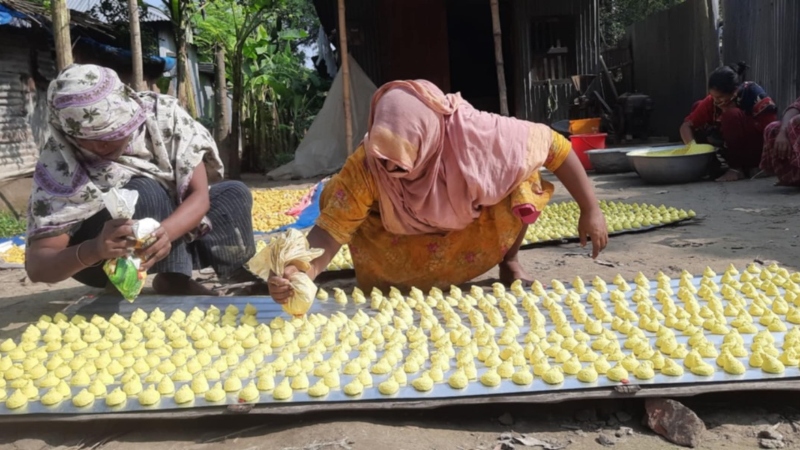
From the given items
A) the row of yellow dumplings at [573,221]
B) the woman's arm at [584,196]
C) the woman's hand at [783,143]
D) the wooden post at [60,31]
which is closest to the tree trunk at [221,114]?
the wooden post at [60,31]

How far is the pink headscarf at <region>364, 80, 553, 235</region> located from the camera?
2408mm

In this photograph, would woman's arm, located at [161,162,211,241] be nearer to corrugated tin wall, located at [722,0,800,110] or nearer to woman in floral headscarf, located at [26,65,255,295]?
woman in floral headscarf, located at [26,65,255,295]

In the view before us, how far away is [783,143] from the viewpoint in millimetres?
5457

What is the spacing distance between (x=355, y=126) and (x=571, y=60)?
3.55 metres

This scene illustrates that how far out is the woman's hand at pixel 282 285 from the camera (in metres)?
2.36

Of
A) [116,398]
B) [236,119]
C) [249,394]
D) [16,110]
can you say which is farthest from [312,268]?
[236,119]

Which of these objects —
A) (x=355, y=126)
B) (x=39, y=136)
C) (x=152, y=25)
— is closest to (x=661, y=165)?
(x=355, y=126)

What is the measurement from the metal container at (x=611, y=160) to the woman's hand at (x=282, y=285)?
5.99 m

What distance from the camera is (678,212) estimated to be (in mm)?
4637

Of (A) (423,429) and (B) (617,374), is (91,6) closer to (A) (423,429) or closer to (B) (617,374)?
(A) (423,429)

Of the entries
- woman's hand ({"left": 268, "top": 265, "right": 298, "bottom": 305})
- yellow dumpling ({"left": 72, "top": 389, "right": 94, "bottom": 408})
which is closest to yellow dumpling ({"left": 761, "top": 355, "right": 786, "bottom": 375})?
woman's hand ({"left": 268, "top": 265, "right": 298, "bottom": 305})

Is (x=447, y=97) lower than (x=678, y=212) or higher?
higher

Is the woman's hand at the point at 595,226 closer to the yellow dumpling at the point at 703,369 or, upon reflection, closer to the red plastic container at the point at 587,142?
the yellow dumpling at the point at 703,369

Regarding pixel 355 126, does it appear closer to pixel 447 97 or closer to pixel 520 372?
pixel 447 97
